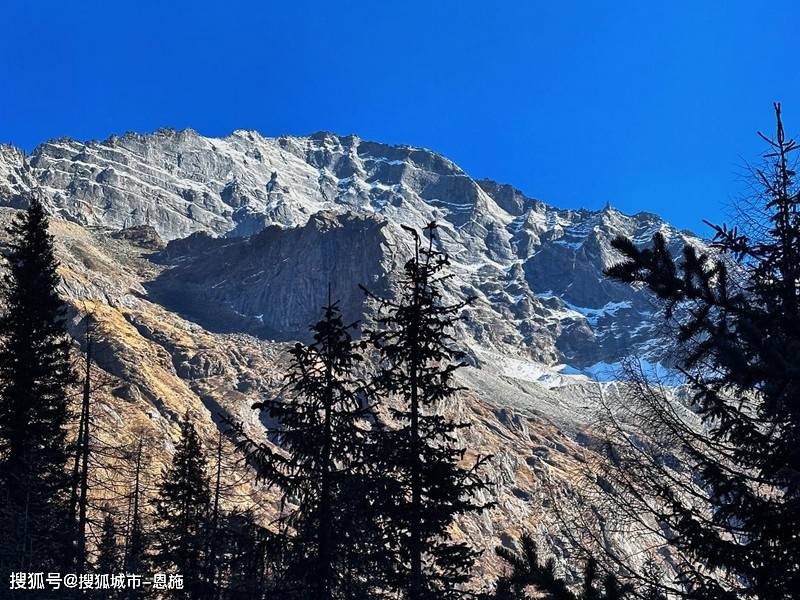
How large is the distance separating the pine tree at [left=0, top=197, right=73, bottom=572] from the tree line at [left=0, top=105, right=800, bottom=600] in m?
0.08

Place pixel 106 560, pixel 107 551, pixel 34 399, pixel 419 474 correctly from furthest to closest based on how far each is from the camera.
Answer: pixel 106 560
pixel 107 551
pixel 34 399
pixel 419 474

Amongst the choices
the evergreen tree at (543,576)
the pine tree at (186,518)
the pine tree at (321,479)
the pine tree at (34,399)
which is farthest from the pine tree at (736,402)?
the pine tree at (186,518)

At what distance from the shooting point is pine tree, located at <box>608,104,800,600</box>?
272 inches

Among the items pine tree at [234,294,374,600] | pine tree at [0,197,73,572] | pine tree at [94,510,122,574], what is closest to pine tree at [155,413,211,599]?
Result: pine tree at [94,510,122,574]

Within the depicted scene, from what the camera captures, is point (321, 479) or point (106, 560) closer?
point (321, 479)

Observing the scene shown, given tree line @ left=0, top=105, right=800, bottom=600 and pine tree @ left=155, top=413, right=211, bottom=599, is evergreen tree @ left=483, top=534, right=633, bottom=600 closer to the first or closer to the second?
tree line @ left=0, top=105, right=800, bottom=600

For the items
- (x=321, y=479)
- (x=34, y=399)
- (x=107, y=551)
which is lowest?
(x=107, y=551)

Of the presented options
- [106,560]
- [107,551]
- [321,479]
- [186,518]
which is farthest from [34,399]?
[321,479]

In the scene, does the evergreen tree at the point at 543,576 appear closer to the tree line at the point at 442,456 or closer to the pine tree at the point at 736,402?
the tree line at the point at 442,456

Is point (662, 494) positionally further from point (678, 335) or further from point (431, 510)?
point (431, 510)

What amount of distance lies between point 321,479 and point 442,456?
3.01 m

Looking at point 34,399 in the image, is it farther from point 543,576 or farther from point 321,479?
point 543,576

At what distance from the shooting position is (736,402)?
8727 millimetres

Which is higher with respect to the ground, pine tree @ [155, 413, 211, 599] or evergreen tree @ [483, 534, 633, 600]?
pine tree @ [155, 413, 211, 599]
